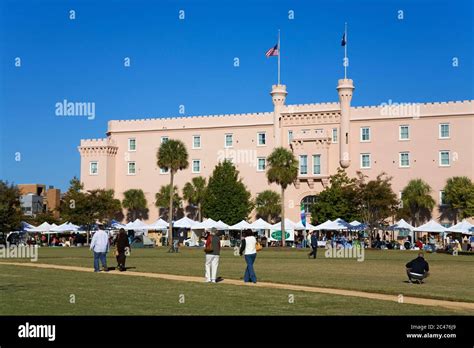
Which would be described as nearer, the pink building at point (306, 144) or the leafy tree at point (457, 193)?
the leafy tree at point (457, 193)

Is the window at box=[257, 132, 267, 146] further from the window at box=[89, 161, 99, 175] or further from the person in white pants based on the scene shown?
the person in white pants

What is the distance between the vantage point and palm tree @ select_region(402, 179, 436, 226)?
78.8 meters

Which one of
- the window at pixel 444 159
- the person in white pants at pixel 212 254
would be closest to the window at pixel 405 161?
the window at pixel 444 159

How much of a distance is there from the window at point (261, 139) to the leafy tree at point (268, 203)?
6.06 meters

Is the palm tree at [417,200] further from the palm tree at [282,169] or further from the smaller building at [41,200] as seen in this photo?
the smaller building at [41,200]

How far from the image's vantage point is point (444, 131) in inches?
3174

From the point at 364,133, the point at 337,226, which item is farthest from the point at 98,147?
the point at 337,226

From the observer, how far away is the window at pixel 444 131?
80438 millimetres

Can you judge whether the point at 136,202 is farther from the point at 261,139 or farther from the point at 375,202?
the point at 375,202

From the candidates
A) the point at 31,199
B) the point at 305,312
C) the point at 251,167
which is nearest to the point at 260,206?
the point at 251,167

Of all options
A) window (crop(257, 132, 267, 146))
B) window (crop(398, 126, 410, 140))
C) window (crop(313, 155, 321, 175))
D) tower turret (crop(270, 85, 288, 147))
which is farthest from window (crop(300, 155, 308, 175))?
window (crop(398, 126, 410, 140))

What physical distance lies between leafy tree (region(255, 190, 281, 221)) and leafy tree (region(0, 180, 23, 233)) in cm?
2538

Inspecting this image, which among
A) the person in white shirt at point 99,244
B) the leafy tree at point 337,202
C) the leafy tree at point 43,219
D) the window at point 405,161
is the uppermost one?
the window at point 405,161
